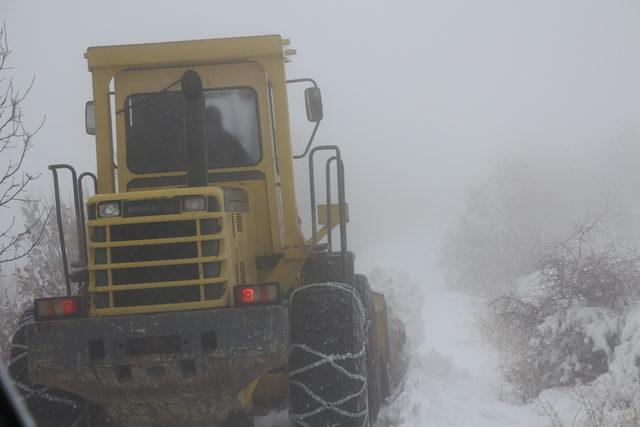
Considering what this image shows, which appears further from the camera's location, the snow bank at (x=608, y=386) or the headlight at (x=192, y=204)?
the snow bank at (x=608, y=386)

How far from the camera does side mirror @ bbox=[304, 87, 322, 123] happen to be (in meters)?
5.81

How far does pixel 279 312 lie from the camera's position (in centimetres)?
423

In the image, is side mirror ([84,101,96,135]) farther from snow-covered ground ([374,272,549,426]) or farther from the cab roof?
snow-covered ground ([374,272,549,426])

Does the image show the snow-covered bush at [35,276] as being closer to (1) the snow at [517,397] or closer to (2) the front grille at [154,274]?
(1) the snow at [517,397]

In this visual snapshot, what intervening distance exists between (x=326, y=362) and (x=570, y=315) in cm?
537

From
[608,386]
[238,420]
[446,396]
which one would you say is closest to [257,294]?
[238,420]

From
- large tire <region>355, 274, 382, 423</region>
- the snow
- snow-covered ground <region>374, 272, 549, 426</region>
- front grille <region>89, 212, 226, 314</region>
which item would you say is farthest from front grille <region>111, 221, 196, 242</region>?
snow-covered ground <region>374, 272, 549, 426</region>

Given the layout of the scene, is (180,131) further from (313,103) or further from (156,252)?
(156,252)

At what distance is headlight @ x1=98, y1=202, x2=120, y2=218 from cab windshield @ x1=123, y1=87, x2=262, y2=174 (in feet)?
4.34

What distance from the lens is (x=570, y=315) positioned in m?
8.98

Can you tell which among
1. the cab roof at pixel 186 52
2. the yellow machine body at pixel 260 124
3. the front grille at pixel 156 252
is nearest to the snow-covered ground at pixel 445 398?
the yellow machine body at pixel 260 124

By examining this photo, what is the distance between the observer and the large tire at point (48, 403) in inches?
184

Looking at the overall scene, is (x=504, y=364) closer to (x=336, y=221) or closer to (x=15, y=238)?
(x=336, y=221)

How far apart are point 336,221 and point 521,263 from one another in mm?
36783
